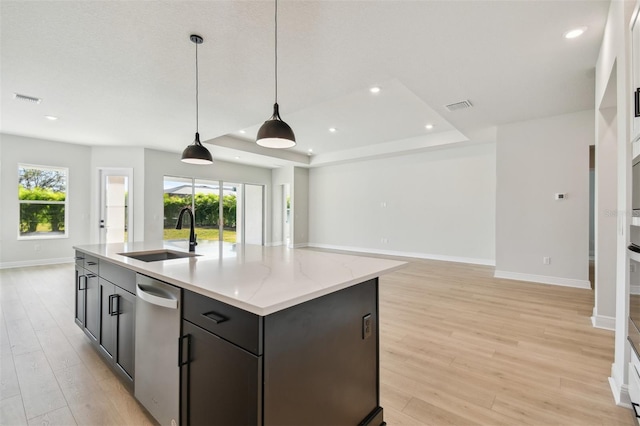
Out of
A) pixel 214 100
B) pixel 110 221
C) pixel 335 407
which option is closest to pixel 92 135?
pixel 110 221

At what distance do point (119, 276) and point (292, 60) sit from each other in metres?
2.55

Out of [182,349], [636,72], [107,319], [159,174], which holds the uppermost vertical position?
[159,174]

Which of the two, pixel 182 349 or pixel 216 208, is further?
pixel 216 208

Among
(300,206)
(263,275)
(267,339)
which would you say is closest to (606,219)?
(263,275)

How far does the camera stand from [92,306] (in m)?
2.42

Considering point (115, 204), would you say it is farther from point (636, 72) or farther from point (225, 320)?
point (636, 72)

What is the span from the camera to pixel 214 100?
4105 millimetres

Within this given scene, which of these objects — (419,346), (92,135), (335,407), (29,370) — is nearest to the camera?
(335,407)

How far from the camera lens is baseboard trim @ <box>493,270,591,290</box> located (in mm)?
4520

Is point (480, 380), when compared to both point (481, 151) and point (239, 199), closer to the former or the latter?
point (481, 151)

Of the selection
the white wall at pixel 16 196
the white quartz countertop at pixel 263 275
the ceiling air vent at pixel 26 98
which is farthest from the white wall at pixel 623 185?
the white wall at pixel 16 196

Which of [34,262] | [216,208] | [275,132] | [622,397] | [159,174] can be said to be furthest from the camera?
[216,208]

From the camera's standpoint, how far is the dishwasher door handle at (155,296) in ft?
4.68

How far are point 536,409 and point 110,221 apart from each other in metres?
8.40
